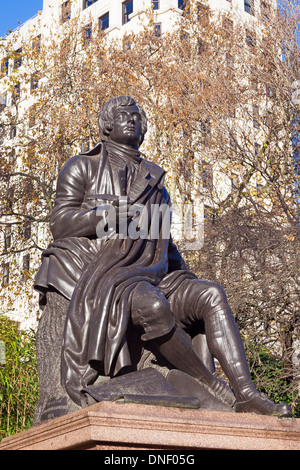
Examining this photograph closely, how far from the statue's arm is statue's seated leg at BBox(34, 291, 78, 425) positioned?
469mm

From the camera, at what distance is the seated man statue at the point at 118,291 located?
438cm

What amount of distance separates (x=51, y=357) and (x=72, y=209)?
106 centimetres

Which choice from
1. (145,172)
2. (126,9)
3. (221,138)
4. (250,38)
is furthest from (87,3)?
(145,172)

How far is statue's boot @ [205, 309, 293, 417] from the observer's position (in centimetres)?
423

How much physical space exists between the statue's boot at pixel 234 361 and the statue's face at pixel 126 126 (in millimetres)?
1586

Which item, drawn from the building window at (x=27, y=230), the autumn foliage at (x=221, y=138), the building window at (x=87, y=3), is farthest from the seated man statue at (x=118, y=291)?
the building window at (x=87, y=3)

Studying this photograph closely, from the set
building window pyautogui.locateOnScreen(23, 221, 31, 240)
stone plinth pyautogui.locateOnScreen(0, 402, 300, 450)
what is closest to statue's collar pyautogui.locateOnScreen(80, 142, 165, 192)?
stone plinth pyautogui.locateOnScreen(0, 402, 300, 450)

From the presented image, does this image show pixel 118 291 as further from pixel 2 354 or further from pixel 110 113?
pixel 2 354

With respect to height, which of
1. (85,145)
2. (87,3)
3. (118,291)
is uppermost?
(87,3)

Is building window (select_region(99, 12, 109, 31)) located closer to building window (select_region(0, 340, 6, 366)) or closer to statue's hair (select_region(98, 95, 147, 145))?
building window (select_region(0, 340, 6, 366))

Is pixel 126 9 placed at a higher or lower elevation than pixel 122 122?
higher

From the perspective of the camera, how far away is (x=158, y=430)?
3.77 m

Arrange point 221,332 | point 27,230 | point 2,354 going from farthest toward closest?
1. point 27,230
2. point 2,354
3. point 221,332

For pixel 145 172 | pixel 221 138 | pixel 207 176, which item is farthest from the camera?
pixel 207 176
